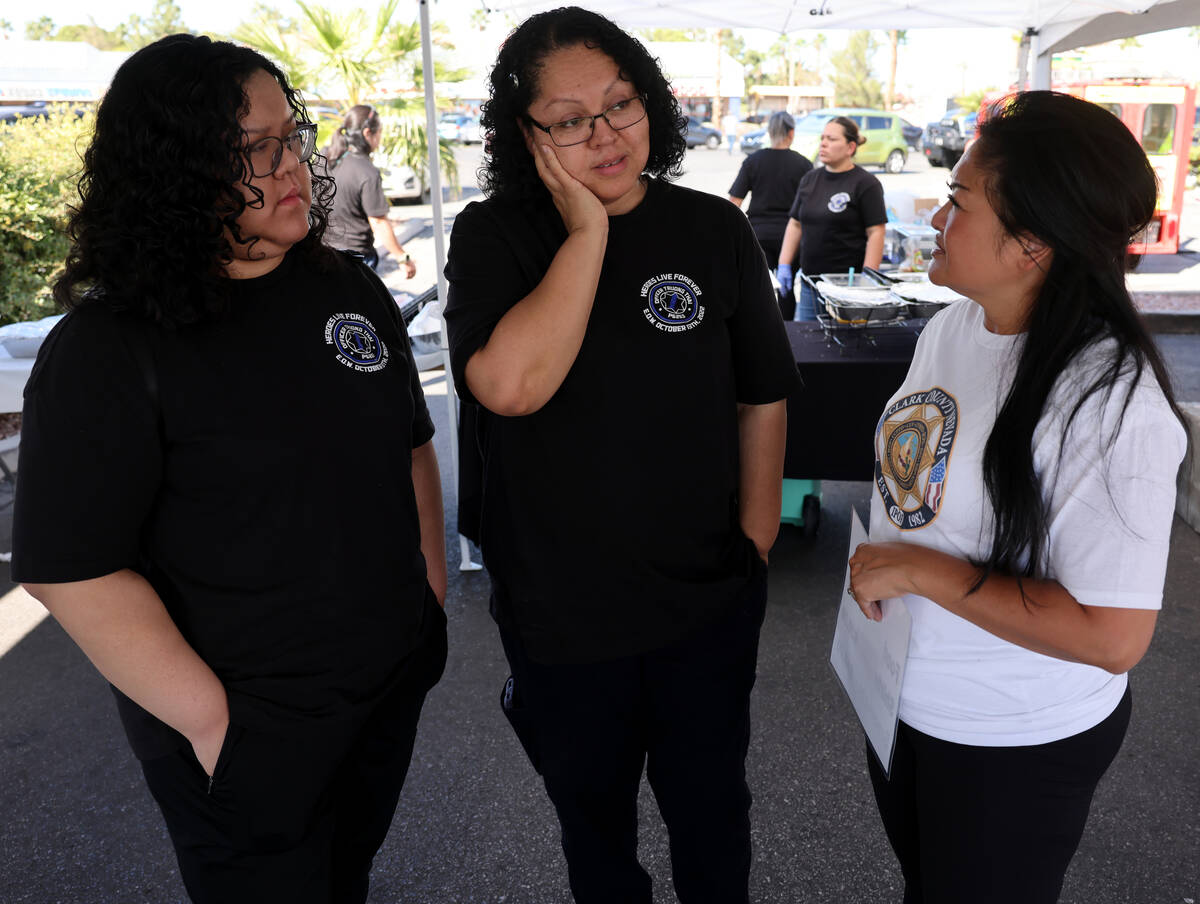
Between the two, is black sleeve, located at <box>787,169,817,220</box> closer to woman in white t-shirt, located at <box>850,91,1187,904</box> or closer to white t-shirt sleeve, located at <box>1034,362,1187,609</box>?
woman in white t-shirt, located at <box>850,91,1187,904</box>

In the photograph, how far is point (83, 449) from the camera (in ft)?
3.48

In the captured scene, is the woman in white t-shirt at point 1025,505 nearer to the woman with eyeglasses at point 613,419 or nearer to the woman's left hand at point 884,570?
the woman's left hand at point 884,570

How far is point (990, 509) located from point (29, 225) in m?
6.81

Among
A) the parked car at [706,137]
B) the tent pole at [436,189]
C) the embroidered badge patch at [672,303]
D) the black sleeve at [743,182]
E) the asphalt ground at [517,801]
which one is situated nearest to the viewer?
the embroidered badge patch at [672,303]

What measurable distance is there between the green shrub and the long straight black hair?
20.0ft

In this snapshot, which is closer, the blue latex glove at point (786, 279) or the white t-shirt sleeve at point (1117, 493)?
the white t-shirt sleeve at point (1117, 493)

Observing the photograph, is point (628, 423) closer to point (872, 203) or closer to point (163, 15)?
point (872, 203)

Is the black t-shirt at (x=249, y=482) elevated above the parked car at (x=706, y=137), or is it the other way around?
the parked car at (x=706, y=137)

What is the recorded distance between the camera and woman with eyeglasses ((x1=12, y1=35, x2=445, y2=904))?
1.09m

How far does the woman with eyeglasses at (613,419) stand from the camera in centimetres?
134

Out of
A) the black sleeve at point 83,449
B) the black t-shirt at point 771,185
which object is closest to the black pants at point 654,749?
the black sleeve at point 83,449

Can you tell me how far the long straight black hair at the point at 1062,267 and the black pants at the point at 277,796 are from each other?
0.95 m

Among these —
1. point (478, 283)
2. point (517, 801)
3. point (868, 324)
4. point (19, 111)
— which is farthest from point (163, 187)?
point (19, 111)

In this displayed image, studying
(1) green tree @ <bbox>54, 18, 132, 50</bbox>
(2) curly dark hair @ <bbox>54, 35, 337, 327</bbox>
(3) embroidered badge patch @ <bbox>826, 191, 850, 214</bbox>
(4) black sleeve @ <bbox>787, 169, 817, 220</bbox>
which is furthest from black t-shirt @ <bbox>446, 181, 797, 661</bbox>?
(1) green tree @ <bbox>54, 18, 132, 50</bbox>
